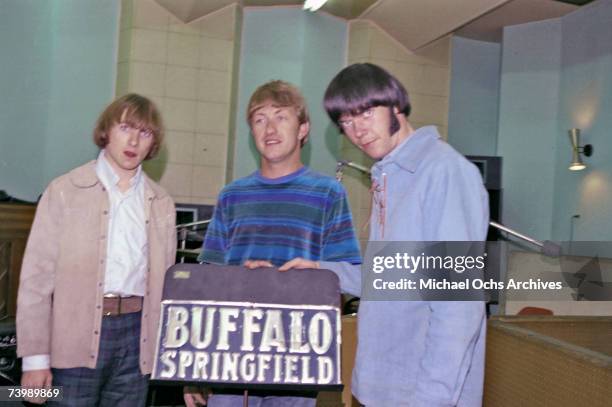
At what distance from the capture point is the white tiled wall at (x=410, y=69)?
2.54 metres

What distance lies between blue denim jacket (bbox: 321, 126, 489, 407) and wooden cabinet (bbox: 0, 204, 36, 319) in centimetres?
144

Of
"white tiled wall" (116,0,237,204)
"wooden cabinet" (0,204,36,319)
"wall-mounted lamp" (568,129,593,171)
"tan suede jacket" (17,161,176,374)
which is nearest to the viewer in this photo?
"tan suede jacket" (17,161,176,374)

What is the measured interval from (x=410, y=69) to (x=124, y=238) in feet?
6.61

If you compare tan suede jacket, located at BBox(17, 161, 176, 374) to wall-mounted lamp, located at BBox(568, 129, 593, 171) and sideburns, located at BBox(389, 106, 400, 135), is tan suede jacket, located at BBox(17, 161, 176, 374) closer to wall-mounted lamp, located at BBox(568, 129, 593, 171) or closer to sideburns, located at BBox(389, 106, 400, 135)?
sideburns, located at BBox(389, 106, 400, 135)

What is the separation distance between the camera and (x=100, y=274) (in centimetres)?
121

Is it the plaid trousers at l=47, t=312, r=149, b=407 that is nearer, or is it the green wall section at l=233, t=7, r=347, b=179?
the plaid trousers at l=47, t=312, r=149, b=407

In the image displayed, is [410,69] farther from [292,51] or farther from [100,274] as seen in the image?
[100,274]

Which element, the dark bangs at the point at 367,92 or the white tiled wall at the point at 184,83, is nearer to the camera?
the dark bangs at the point at 367,92

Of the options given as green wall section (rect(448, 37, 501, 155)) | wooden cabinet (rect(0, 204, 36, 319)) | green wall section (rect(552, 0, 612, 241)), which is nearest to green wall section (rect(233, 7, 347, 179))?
green wall section (rect(448, 37, 501, 155))

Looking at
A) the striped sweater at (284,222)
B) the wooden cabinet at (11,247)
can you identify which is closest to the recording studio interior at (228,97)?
the wooden cabinet at (11,247)

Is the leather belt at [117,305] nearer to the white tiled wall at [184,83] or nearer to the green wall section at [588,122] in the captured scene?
the white tiled wall at [184,83]

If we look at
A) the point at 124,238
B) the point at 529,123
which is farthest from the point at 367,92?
the point at 529,123

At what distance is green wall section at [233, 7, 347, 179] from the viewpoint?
2.60 meters

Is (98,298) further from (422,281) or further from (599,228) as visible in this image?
(599,228)
